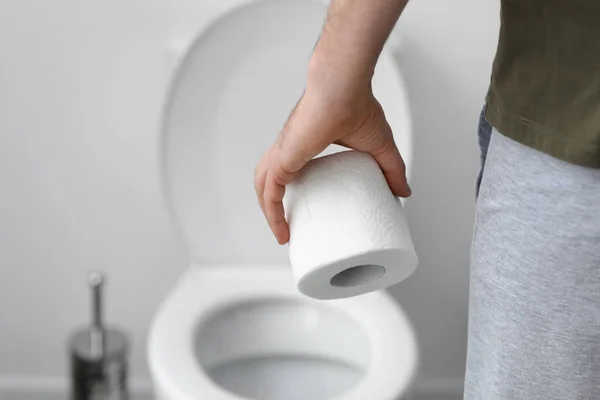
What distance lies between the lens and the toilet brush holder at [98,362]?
4.36 feet

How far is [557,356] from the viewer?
0.57 meters

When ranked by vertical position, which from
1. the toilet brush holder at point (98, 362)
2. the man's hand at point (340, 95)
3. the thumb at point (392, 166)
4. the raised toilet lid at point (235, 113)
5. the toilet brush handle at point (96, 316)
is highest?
the raised toilet lid at point (235, 113)

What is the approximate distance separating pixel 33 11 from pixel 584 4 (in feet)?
3.15

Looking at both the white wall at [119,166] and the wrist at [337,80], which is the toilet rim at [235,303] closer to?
the white wall at [119,166]

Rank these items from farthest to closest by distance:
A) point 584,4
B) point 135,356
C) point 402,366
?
point 135,356 < point 402,366 < point 584,4

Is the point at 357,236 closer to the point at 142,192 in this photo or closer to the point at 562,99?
the point at 562,99

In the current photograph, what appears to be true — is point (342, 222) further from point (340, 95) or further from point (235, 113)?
point (235, 113)

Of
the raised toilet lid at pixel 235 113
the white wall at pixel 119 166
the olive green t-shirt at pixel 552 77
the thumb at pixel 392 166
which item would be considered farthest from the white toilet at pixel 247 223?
the olive green t-shirt at pixel 552 77

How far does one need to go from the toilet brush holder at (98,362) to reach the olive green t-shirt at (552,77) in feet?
2.88

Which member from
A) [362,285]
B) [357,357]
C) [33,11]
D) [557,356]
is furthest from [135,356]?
[557,356]

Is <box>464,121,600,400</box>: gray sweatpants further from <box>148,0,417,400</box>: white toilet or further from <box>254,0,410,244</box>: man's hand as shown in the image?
<box>148,0,417,400</box>: white toilet

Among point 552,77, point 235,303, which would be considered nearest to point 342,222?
point 552,77

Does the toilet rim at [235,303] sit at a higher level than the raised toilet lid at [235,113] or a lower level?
lower

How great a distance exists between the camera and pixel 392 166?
65 cm
